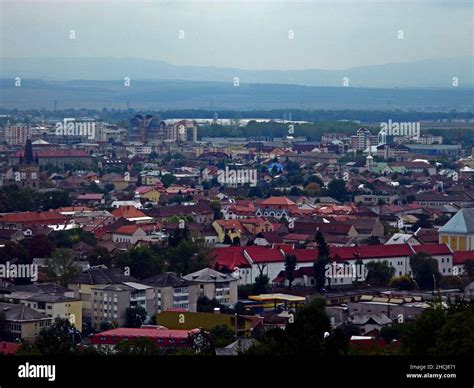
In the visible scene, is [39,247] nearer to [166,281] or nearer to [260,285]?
[260,285]

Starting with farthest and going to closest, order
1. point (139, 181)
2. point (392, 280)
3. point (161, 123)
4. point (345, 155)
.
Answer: point (161, 123)
point (345, 155)
point (139, 181)
point (392, 280)

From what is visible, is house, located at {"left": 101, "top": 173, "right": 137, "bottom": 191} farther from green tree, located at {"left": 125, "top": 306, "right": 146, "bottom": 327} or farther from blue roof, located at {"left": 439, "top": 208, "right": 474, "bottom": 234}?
green tree, located at {"left": 125, "top": 306, "right": 146, "bottom": 327}

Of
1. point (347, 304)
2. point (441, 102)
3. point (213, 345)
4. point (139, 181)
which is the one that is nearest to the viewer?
point (213, 345)

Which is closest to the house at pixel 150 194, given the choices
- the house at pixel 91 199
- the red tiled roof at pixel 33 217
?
the house at pixel 91 199

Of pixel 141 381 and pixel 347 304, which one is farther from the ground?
pixel 141 381

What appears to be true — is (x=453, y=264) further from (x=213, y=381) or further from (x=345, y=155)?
(x=345, y=155)

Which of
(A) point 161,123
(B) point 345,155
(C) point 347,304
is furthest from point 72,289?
(A) point 161,123

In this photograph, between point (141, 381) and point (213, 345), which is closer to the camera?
point (141, 381)
